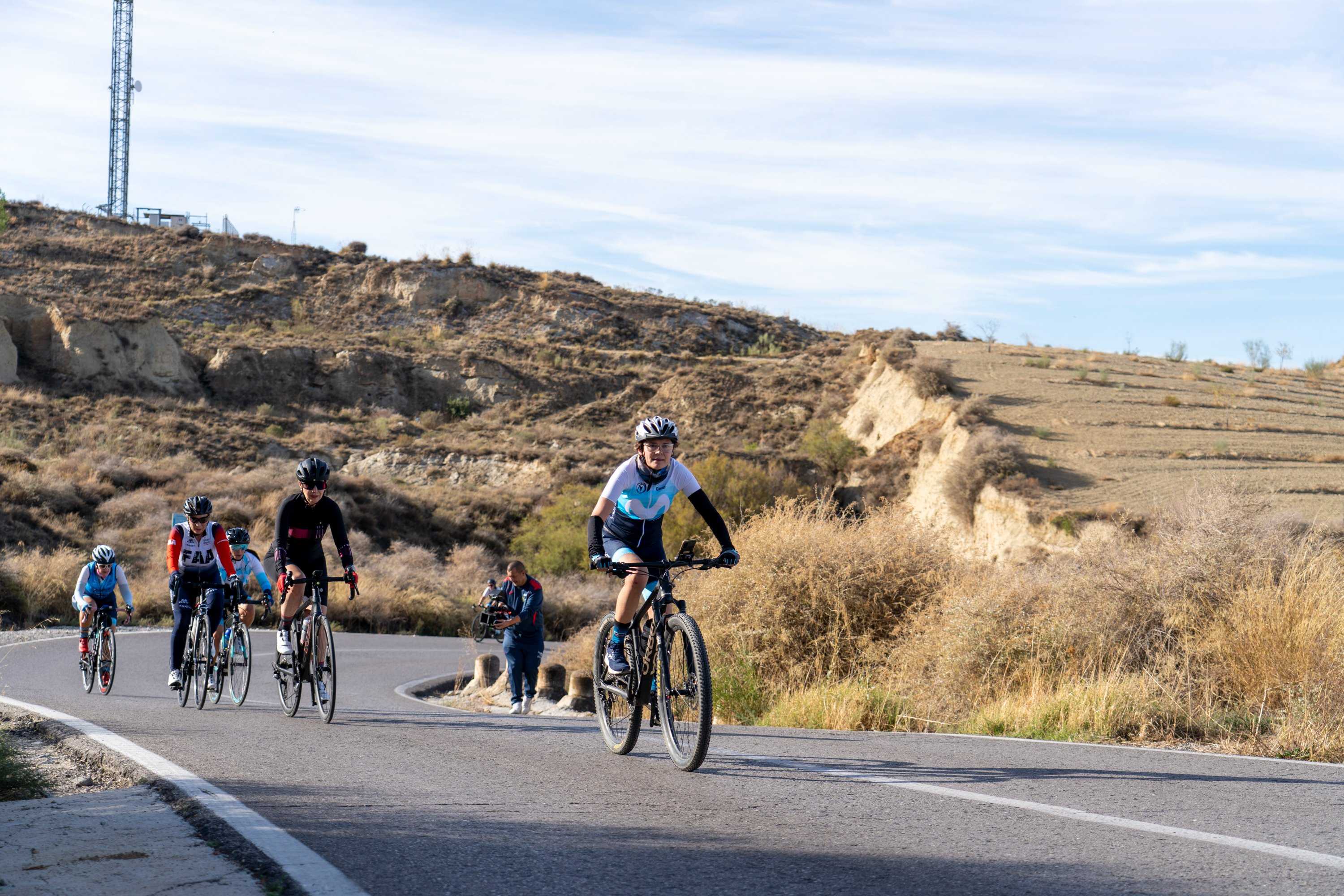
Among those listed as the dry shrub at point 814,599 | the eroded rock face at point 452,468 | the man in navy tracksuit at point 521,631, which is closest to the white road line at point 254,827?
the man in navy tracksuit at point 521,631

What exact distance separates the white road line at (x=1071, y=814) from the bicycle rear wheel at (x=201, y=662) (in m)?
6.44

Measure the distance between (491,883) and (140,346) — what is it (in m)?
57.3

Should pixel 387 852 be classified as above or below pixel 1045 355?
below

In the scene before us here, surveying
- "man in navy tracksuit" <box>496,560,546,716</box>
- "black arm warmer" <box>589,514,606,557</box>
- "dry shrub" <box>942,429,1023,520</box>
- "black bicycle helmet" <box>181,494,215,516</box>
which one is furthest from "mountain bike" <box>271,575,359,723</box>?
"dry shrub" <box>942,429,1023,520</box>

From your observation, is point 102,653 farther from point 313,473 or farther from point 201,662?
point 313,473

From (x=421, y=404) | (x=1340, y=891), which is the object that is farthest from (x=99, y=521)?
(x=1340, y=891)

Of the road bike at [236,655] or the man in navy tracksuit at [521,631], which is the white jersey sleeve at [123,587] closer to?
the road bike at [236,655]

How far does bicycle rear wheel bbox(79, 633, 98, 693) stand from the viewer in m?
13.8

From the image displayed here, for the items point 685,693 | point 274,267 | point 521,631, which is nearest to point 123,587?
point 521,631

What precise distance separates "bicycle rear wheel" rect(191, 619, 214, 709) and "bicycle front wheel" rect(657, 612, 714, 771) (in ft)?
20.5

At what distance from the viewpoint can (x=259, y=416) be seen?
55281 millimetres

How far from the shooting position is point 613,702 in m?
8.23

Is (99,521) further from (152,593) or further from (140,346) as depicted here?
(140,346)

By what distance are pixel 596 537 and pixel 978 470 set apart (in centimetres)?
3406
